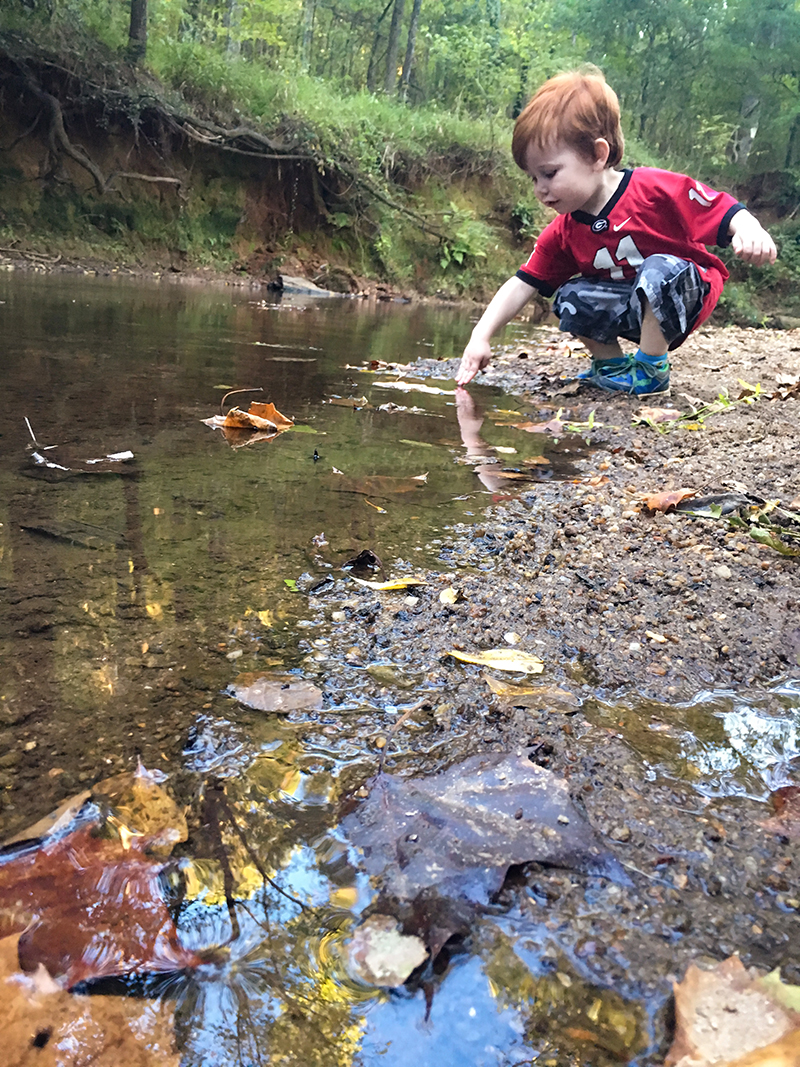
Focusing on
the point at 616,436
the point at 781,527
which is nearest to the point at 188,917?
the point at 781,527

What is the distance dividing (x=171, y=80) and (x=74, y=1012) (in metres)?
15.4

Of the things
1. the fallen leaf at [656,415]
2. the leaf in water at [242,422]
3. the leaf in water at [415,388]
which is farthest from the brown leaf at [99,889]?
the leaf in water at [415,388]

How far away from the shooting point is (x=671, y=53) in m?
25.4

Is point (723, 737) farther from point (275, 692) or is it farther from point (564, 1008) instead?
point (275, 692)

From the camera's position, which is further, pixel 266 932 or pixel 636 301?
pixel 636 301

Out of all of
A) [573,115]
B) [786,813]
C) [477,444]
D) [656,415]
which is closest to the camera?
[786,813]

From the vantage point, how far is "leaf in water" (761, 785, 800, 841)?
27.3 inches

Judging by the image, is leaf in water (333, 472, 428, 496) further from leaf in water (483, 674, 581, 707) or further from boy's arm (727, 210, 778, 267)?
boy's arm (727, 210, 778, 267)

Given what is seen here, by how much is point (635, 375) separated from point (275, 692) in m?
3.12

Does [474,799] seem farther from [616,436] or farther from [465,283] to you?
[465,283]

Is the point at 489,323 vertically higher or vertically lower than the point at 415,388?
higher

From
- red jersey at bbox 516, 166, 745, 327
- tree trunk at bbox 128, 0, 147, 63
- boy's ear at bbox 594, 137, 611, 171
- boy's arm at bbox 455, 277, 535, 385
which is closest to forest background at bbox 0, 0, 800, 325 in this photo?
tree trunk at bbox 128, 0, 147, 63

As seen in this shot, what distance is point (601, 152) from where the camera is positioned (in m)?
2.88

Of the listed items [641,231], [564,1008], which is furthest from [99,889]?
[641,231]
